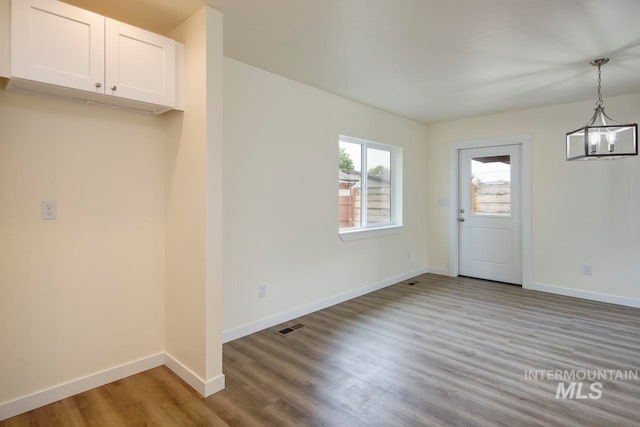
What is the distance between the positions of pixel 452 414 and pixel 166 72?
109 inches

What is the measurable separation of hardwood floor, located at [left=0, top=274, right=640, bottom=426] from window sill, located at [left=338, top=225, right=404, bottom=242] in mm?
852

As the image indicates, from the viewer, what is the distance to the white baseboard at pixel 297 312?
3030mm

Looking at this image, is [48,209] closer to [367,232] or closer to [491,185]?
[367,232]

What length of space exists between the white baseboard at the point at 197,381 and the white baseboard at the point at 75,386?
0.22m

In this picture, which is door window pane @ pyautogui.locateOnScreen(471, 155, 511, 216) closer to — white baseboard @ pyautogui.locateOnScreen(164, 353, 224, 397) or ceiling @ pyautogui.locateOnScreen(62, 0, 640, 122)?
ceiling @ pyautogui.locateOnScreen(62, 0, 640, 122)

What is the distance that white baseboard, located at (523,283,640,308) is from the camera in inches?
158

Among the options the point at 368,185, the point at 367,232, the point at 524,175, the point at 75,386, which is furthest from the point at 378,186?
the point at 75,386

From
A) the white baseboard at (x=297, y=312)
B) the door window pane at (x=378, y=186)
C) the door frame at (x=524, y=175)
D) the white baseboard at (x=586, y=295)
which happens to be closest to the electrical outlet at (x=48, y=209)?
the white baseboard at (x=297, y=312)

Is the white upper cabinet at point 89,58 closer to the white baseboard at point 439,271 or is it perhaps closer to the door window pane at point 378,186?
the door window pane at point 378,186

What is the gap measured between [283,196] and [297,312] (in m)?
1.22

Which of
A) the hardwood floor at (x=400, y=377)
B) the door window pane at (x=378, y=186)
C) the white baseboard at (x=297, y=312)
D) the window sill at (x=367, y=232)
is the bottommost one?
the hardwood floor at (x=400, y=377)

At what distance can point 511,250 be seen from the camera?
495 cm

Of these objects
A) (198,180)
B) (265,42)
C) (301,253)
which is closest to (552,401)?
(301,253)

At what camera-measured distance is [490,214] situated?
5129mm
